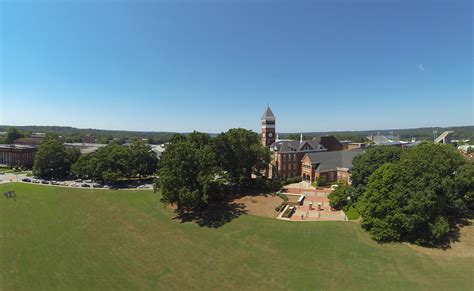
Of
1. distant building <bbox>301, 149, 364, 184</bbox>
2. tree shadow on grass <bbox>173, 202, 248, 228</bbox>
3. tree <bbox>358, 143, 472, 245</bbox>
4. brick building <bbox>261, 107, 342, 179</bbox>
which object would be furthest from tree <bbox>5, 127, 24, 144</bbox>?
tree <bbox>358, 143, 472, 245</bbox>

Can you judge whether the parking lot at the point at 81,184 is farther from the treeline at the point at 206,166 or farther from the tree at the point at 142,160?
the treeline at the point at 206,166

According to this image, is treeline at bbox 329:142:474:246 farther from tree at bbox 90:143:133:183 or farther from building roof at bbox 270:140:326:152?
tree at bbox 90:143:133:183

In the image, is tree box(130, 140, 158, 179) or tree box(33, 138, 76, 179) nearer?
tree box(130, 140, 158, 179)

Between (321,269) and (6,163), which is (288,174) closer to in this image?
(321,269)

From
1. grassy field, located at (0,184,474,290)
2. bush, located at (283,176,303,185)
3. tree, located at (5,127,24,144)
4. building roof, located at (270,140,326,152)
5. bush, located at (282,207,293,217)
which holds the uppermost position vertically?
tree, located at (5,127,24,144)

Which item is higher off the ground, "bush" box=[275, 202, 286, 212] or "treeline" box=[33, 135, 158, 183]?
"treeline" box=[33, 135, 158, 183]

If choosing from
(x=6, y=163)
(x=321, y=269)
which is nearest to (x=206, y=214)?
(x=321, y=269)

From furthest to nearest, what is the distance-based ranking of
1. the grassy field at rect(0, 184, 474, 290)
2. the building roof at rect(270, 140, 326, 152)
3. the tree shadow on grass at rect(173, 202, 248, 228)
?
the building roof at rect(270, 140, 326, 152), the tree shadow on grass at rect(173, 202, 248, 228), the grassy field at rect(0, 184, 474, 290)
